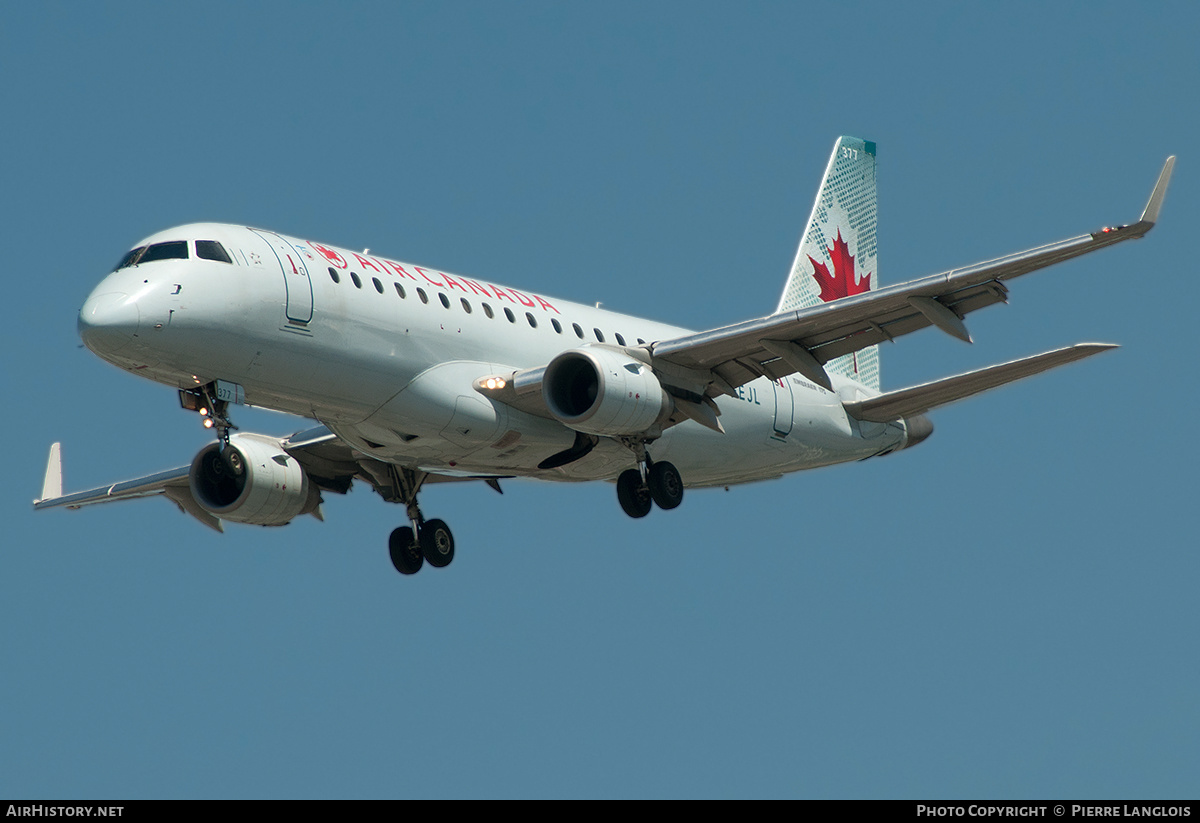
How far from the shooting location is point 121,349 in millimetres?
25781

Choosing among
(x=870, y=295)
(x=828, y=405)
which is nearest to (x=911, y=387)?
(x=828, y=405)

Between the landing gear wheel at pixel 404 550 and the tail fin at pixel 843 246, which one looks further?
the tail fin at pixel 843 246

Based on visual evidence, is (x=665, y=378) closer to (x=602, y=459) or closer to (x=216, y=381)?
(x=602, y=459)

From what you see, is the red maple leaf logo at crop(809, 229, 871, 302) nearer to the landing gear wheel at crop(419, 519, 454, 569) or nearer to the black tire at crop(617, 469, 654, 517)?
the black tire at crop(617, 469, 654, 517)

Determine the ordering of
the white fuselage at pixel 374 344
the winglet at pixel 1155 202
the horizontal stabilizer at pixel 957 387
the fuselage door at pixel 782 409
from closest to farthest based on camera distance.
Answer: the winglet at pixel 1155 202 < the white fuselage at pixel 374 344 < the horizontal stabilizer at pixel 957 387 < the fuselage door at pixel 782 409

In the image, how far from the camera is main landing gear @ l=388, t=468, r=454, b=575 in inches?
1318

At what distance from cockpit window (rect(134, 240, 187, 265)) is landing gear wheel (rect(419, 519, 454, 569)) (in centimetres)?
888

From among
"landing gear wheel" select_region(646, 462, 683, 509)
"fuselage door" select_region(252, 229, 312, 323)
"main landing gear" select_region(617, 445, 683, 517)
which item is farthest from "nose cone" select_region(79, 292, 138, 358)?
"landing gear wheel" select_region(646, 462, 683, 509)

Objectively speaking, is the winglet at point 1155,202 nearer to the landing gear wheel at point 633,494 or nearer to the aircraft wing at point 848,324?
the aircraft wing at point 848,324

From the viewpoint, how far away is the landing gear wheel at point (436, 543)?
3347cm

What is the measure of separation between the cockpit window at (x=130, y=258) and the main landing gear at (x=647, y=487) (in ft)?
32.4

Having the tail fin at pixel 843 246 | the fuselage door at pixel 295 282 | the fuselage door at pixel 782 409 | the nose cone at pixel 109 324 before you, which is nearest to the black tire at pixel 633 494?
the fuselage door at pixel 782 409
